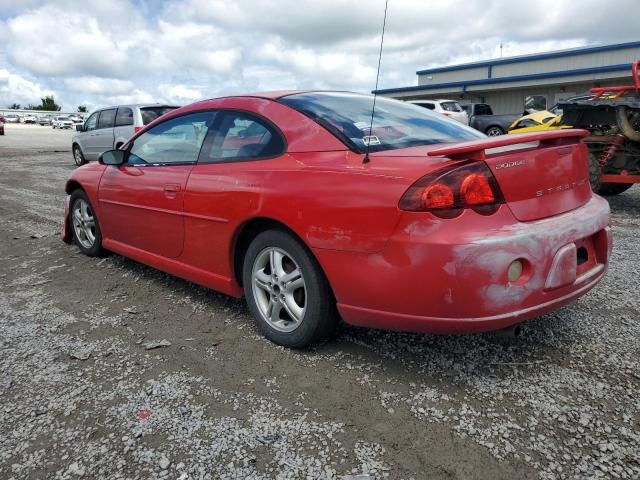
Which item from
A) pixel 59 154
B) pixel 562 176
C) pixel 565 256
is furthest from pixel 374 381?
pixel 59 154

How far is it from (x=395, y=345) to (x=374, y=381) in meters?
0.41

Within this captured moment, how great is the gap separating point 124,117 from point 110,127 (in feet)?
2.36

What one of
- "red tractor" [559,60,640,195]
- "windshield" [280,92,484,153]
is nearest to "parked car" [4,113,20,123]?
"red tractor" [559,60,640,195]

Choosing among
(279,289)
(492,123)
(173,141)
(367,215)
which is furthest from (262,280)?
(492,123)

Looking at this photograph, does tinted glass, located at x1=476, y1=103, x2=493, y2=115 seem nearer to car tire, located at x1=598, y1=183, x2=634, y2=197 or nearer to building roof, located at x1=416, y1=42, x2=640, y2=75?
building roof, located at x1=416, y1=42, x2=640, y2=75

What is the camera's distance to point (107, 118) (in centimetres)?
1299

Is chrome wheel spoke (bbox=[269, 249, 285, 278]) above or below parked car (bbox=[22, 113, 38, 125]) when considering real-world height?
below

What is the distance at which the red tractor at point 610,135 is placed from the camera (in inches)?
259

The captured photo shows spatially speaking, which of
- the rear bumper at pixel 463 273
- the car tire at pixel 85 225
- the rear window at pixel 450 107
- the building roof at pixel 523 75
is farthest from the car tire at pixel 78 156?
the building roof at pixel 523 75

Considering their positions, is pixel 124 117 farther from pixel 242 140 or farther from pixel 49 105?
pixel 49 105

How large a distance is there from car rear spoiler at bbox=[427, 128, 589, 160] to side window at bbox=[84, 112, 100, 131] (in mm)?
13139

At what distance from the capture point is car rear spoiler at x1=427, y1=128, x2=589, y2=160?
2.20 metres

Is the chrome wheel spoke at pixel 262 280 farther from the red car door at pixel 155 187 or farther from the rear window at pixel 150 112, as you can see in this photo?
the rear window at pixel 150 112

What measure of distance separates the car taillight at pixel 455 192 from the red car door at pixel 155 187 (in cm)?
172
